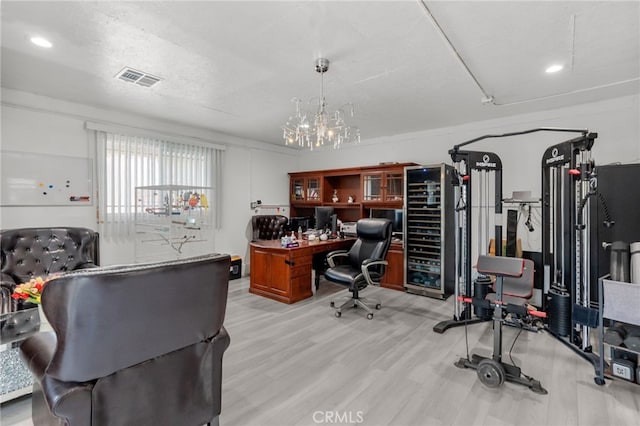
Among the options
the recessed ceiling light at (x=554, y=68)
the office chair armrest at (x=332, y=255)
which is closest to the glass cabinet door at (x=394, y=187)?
the office chair armrest at (x=332, y=255)

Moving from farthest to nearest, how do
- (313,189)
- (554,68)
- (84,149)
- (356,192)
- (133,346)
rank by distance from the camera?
(313,189) < (356,192) < (84,149) < (554,68) < (133,346)

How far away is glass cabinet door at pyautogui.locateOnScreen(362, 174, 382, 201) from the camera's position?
17.0ft

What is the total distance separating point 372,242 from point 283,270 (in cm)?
127

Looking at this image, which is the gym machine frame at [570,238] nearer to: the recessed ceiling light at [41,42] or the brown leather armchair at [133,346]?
the brown leather armchair at [133,346]

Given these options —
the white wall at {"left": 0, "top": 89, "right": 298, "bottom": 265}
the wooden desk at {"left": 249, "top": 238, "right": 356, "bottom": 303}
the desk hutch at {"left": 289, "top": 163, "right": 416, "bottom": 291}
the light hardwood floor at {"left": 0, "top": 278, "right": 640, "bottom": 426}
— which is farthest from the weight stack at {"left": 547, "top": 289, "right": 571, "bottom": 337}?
the white wall at {"left": 0, "top": 89, "right": 298, "bottom": 265}

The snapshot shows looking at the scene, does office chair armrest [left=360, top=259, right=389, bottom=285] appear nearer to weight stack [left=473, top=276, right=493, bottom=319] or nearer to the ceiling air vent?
weight stack [left=473, top=276, right=493, bottom=319]

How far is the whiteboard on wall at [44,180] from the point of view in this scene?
133 inches

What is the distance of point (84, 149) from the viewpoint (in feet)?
12.9

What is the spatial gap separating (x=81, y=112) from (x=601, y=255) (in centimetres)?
651

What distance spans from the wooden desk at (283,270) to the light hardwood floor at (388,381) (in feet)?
2.13

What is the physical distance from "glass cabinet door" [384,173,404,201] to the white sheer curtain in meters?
3.24

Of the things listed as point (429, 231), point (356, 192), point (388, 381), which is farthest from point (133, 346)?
point (356, 192)

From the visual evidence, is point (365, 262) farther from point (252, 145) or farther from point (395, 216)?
point (252, 145)

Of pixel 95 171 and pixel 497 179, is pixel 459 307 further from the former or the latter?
pixel 95 171
